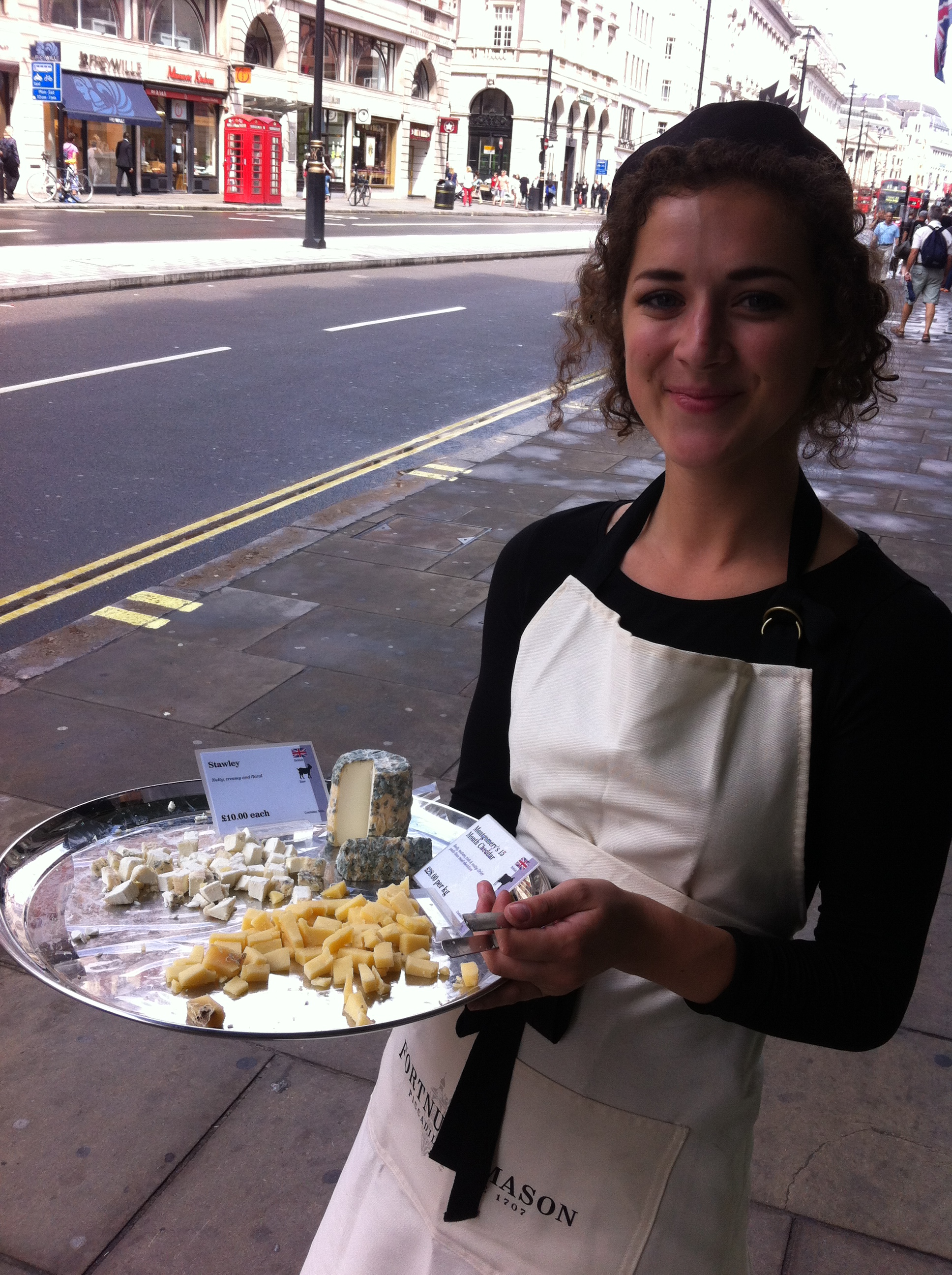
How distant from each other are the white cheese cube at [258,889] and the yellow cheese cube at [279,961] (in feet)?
0.40

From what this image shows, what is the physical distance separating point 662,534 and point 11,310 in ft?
45.1

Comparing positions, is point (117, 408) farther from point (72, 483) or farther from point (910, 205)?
point (910, 205)

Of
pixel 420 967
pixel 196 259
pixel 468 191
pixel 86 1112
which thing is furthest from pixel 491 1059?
pixel 468 191

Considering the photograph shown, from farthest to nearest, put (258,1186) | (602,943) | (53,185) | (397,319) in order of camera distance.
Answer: (53,185) → (397,319) → (258,1186) → (602,943)

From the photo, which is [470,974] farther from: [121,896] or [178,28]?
[178,28]

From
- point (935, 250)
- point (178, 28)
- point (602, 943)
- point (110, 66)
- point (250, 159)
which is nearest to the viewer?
point (602, 943)

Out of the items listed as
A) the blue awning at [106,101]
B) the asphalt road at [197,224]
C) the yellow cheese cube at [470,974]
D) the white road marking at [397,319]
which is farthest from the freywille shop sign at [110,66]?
the yellow cheese cube at [470,974]

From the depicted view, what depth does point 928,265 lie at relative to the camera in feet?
55.5

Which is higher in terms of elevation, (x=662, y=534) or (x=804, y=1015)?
(x=662, y=534)

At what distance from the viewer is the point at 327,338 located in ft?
44.8

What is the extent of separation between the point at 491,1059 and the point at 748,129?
114cm

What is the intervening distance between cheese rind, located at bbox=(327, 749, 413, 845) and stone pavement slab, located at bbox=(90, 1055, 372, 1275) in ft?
3.62

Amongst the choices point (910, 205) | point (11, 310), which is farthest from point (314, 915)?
point (910, 205)

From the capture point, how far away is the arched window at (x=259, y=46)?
41906 mm
